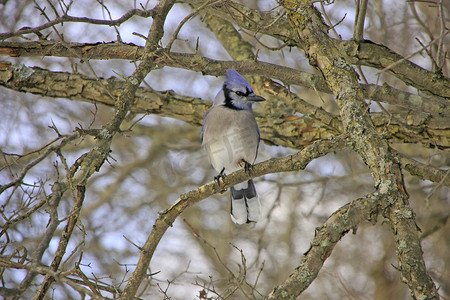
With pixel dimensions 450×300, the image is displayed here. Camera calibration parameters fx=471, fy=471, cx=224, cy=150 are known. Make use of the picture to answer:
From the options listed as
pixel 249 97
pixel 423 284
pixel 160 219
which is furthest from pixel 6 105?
pixel 423 284

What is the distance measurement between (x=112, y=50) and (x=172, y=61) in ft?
1.93

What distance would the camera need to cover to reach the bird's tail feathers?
4055 mm

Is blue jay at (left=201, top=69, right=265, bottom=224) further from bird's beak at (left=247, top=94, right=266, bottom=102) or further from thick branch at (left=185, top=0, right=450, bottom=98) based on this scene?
thick branch at (left=185, top=0, right=450, bottom=98)

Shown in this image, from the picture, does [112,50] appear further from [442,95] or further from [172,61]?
[442,95]

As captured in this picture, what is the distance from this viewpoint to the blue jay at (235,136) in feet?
13.1

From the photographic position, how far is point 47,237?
6.87 ft

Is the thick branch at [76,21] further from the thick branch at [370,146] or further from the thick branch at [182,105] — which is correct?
the thick branch at [182,105]

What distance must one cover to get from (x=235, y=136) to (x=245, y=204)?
0.61m

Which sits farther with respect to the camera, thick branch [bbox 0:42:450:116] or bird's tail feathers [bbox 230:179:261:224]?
bird's tail feathers [bbox 230:179:261:224]

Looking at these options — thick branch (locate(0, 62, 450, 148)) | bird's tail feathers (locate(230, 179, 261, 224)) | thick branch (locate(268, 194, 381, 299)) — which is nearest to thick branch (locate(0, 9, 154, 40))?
thick branch (locate(0, 62, 450, 148))

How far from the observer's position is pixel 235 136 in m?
4.04

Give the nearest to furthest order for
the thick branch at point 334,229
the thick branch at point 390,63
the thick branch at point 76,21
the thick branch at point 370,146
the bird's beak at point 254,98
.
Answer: the thick branch at point 370,146 < the thick branch at point 334,229 < the thick branch at point 76,21 < the thick branch at point 390,63 < the bird's beak at point 254,98

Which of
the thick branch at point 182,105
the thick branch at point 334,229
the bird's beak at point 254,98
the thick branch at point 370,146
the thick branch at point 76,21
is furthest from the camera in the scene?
the bird's beak at point 254,98

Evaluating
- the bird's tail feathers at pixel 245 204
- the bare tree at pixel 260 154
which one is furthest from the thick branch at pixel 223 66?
the bird's tail feathers at pixel 245 204
